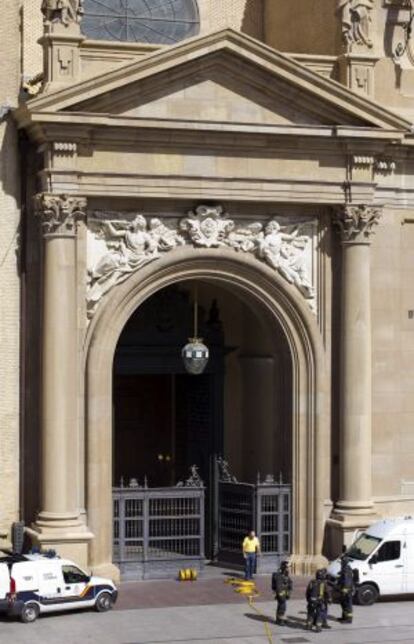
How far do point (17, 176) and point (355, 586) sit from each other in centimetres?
1192

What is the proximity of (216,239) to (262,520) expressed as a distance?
22.5 ft

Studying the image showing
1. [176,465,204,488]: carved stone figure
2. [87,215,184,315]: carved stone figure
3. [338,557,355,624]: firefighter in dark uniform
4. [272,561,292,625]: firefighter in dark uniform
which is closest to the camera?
[272,561,292,625]: firefighter in dark uniform

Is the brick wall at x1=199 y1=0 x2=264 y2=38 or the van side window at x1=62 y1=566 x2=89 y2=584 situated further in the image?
the brick wall at x1=199 y1=0 x2=264 y2=38

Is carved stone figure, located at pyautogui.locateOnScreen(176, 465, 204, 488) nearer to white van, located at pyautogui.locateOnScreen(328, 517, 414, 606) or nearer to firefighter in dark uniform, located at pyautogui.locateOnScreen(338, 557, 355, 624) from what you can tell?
white van, located at pyautogui.locateOnScreen(328, 517, 414, 606)

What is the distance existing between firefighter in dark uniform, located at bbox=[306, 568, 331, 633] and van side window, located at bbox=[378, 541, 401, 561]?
114 inches

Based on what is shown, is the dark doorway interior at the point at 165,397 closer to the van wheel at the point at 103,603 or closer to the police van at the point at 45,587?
the van wheel at the point at 103,603

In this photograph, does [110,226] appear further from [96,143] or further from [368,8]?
[368,8]

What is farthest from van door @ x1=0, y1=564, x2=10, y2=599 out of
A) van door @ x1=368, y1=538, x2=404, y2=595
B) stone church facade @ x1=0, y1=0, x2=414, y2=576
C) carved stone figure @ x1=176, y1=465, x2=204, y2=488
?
van door @ x1=368, y1=538, x2=404, y2=595

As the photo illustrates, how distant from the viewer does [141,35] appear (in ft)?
133

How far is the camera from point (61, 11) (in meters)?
34.0

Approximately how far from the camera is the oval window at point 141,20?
1583 inches

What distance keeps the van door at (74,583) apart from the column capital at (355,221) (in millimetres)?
10418

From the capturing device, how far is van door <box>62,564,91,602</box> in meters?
31.1

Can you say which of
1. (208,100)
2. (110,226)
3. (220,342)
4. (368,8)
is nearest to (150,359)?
(220,342)
